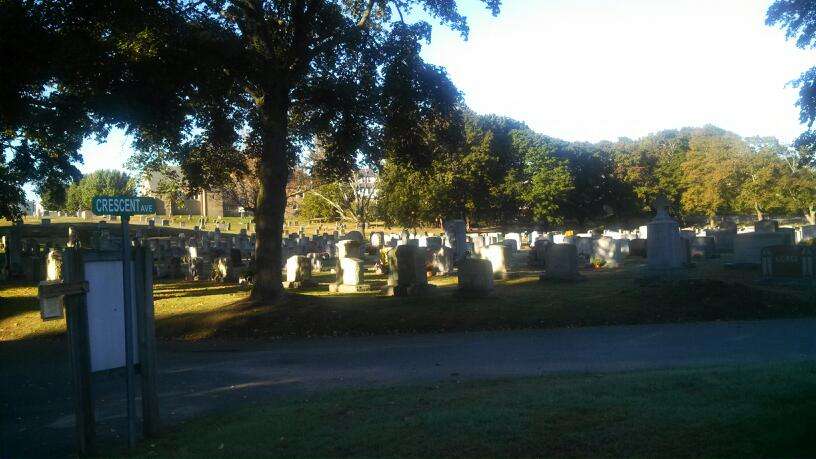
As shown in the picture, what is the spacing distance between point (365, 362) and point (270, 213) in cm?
728

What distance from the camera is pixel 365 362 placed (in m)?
11.4

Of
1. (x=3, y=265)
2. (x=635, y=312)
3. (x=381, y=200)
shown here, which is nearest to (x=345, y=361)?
(x=635, y=312)

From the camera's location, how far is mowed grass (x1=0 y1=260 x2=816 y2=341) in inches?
599

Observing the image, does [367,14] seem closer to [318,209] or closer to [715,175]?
[318,209]

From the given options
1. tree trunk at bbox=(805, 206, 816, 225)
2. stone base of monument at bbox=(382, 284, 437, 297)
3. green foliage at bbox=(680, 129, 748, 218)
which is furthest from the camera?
green foliage at bbox=(680, 129, 748, 218)

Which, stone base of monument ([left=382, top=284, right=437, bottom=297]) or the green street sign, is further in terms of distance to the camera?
stone base of monument ([left=382, top=284, right=437, bottom=297])

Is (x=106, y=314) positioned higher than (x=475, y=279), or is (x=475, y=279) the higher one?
(x=106, y=314)

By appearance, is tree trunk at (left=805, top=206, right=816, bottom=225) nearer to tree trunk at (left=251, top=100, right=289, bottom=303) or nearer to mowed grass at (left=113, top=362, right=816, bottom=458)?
tree trunk at (left=251, top=100, right=289, bottom=303)

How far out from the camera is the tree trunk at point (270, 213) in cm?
1730

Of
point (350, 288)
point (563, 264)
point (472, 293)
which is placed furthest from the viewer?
point (350, 288)

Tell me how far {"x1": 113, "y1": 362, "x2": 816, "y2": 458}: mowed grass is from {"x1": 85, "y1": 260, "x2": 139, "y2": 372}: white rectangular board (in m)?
0.94

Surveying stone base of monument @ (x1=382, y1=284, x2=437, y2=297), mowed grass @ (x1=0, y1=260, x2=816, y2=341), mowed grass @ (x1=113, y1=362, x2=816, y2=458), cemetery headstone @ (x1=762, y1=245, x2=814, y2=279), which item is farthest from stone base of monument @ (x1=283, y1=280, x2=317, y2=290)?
mowed grass @ (x1=113, y1=362, x2=816, y2=458)

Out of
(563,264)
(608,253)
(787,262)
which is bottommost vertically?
(787,262)

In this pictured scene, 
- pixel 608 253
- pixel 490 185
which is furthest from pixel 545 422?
pixel 490 185
